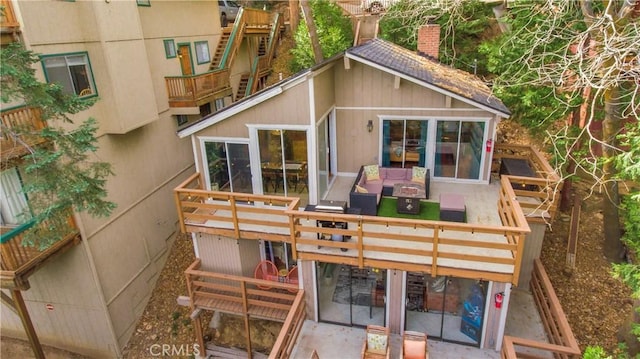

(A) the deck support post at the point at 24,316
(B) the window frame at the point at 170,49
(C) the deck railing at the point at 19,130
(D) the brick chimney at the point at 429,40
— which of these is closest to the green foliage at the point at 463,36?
(D) the brick chimney at the point at 429,40

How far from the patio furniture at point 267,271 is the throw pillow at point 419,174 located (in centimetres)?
447

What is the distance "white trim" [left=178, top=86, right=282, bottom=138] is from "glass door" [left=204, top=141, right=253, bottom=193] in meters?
0.49

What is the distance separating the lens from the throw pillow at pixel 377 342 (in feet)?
24.7

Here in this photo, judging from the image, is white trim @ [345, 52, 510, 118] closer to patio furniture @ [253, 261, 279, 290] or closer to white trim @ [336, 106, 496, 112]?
white trim @ [336, 106, 496, 112]

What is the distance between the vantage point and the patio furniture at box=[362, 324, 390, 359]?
295 inches

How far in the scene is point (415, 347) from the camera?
7.37 metres

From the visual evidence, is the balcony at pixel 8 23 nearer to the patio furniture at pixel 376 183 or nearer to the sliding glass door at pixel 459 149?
the patio furniture at pixel 376 183

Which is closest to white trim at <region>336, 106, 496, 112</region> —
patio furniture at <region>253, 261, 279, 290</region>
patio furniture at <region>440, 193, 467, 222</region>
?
patio furniture at <region>440, 193, 467, 222</region>

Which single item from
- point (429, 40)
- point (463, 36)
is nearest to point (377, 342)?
point (429, 40)

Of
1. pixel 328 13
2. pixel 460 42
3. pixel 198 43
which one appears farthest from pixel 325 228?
pixel 328 13

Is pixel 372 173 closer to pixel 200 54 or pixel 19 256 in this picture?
pixel 19 256

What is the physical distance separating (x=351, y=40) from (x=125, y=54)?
12559mm

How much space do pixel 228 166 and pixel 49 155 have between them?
3807 millimetres

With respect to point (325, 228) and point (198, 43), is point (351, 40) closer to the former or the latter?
point (198, 43)
